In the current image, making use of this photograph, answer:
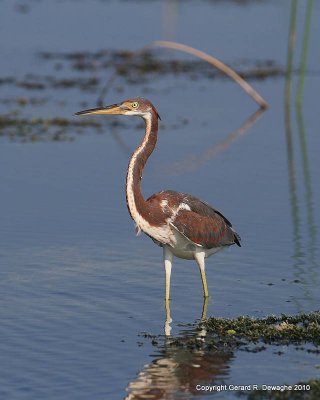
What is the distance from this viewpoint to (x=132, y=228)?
13828 millimetres

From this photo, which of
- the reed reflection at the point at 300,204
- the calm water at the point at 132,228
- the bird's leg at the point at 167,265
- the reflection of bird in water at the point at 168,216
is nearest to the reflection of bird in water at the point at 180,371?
the calm water at the point at 132,228

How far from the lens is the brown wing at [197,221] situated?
10.8 m

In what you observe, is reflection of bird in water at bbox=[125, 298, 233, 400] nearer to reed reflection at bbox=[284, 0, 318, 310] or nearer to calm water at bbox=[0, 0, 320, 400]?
calm water at bbox=[0, 0, 320, 400]

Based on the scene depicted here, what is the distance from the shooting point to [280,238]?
13.5 m

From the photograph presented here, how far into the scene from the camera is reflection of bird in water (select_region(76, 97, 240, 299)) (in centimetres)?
1060

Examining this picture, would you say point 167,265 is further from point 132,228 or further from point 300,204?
point 300,204

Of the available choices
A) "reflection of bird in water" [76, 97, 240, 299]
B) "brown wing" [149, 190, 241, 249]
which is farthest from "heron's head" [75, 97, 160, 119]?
"brown wing" [149, 190, 241, 249]

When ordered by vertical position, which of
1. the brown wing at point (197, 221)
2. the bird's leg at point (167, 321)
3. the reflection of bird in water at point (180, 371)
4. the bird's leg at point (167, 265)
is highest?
the brown wing at point (197, 221)

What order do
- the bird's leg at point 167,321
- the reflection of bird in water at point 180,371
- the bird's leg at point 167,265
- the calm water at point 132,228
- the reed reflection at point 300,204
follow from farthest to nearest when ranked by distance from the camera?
the reed reflection at point 300,204, the bird's leg at point 167,265, the bird's leg at point 167,321, the calm water at point 132,228, the reflection of bird in water at point 180,371

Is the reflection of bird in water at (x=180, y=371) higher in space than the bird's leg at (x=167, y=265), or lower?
lower

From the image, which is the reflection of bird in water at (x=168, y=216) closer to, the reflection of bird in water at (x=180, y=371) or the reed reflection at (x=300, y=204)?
the reed reflection at (x=300, y=204)

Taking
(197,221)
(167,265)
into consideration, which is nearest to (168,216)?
(197,221)

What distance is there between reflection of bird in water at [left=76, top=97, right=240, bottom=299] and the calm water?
0.54 metres

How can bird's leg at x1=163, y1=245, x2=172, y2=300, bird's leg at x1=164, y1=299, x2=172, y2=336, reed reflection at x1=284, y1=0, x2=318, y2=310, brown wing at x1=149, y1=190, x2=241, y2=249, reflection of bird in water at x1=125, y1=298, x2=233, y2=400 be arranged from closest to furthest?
reflection of bird in water at x1=125, y1=298, x2=233, y2=400 < bird's leg at x1=164, y1=299, x2=172, y2=336 < brown wing at x1=149, y1=190, x2=241, y2=249 < bird's leg at x1=163, y1=245, x2=172, y2=300 < reed reflection at x1=284, y1=0, x2=318, y2=310
